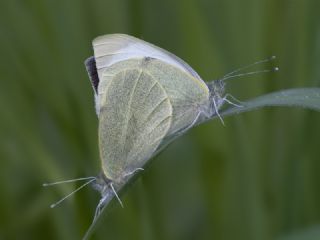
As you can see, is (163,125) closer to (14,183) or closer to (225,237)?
(225,237)

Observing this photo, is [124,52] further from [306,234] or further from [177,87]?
[306,234]

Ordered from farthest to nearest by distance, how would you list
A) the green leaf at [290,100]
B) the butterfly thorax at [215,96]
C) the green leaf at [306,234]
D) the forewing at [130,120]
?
1. the butterfly thorax at [215,96]
2. the forewing at [130,120]
3. the green leaf at [306,234]
4. the green leaf at [290,100]

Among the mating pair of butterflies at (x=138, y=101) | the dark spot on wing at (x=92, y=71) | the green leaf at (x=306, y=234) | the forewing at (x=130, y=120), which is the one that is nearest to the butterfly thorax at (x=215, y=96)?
the mating pair of butterflies at (x=138, y=101)

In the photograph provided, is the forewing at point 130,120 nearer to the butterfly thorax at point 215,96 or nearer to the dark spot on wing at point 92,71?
the dark spot on wing at point 92,71

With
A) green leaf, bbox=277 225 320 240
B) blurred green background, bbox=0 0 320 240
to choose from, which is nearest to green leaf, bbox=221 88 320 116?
blurred green background, bbox=0 0 320 240

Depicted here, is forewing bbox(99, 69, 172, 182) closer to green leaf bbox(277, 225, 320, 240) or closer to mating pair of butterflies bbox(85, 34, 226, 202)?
mating pair of butterflies bbox(85, 34, 226, 202)

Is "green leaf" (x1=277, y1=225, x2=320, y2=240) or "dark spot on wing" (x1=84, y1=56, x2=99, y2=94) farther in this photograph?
"dark spot on wing" (x1=84, y1=56, x2=99, y2=94)
